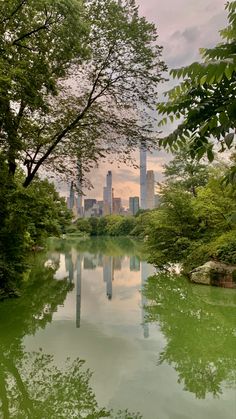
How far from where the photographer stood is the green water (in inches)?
186

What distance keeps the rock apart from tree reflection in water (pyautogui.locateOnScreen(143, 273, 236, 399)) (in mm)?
587

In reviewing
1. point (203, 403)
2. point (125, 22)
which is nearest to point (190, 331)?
point (203, 403)

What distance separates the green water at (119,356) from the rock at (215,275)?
4.36 ft

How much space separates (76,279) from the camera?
57.0ft

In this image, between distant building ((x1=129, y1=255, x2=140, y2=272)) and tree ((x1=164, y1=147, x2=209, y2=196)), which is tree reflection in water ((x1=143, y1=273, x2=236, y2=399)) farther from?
tree ((x1=164, y1=147, x2=209, y2=196))

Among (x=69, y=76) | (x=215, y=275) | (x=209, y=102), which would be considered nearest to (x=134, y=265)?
(x=215, y=275)

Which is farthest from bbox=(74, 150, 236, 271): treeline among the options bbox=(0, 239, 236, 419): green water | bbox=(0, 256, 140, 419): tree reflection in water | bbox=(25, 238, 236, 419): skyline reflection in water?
bbox=(0, 256, 140, 419): tree reflection in water

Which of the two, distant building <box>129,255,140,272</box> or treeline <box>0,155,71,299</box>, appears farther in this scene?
distant building <box>129,255,140,272</box>

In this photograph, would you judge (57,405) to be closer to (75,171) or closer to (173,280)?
(75,171)

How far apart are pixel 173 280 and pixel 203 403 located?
11.5 meters

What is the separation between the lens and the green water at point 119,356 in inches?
186

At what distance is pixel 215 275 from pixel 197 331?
260 inches

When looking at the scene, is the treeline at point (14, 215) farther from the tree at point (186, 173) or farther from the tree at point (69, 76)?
the tree at point (186, 173)

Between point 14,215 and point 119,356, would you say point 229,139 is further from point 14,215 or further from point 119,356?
point 14,215
